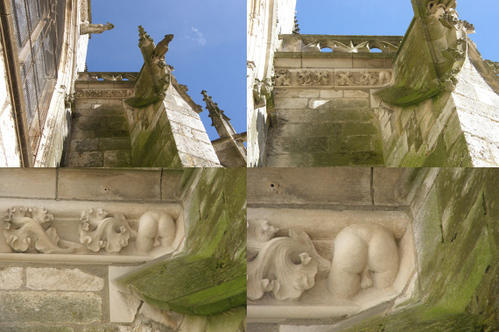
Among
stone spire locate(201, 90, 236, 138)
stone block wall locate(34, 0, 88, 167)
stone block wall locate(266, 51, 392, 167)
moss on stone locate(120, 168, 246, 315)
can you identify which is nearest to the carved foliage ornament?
moss on stone locate(120, 168, 246, 315)

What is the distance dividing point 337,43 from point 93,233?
15.3 ft

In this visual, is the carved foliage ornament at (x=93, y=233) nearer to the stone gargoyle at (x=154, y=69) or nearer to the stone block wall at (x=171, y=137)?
the stone block wall at (x=171, y=137)

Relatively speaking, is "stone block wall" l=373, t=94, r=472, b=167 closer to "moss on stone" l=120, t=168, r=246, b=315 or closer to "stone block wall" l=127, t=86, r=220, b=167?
"stone block wall" l=127, t=86, r=220, b=167

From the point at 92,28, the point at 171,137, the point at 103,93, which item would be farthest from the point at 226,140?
the point at 92,28

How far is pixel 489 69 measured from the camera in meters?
5.03

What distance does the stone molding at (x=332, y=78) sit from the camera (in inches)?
246

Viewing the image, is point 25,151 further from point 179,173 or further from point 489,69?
point 489,69

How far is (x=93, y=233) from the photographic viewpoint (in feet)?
9.79

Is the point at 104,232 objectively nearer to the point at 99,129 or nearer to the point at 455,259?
the point at 455,259

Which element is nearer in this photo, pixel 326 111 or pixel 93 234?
pixel 93 234

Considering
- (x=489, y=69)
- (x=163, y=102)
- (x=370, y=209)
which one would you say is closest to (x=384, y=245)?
(x=370, y=209)

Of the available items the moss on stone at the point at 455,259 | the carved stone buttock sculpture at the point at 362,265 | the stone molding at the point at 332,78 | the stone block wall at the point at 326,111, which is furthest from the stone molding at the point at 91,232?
the stone molding at the point at 332,78

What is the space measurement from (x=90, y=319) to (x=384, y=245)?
1.37m

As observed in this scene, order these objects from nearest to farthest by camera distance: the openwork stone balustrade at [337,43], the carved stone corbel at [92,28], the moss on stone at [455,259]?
1. the moss on stone at [455,259]
2. the openwork stone balustrade at [337,43]
3. the carved stone corbel at [92,28]
